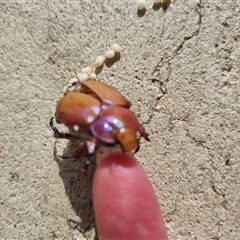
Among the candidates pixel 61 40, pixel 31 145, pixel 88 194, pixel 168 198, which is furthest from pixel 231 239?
pixel 61 40

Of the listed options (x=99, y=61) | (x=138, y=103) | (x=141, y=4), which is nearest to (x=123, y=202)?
(x=138, y=103)

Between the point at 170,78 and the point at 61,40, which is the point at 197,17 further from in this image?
the point at 61,40

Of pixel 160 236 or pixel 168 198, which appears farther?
pixel 168 198

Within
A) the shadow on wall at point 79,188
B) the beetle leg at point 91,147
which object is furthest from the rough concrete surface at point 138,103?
the beetle leg at point 91,147

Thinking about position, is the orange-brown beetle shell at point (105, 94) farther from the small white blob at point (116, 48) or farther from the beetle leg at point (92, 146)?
the small white blob at point (116, 48)

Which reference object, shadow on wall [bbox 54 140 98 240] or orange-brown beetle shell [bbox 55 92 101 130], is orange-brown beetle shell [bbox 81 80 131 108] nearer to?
orange-brown beetle shell [bbox 55 92 101 130]

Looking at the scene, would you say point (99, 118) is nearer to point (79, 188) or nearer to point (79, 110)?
point (79, 110)
